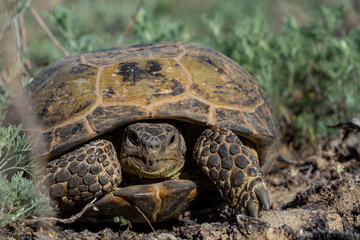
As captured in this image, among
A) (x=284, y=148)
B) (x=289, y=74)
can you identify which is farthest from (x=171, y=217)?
(x=289, y=74)

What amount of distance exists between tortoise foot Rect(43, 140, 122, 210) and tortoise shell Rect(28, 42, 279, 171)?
90 mm

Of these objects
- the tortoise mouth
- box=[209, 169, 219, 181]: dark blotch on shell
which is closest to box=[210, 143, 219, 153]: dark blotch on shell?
box=[209, 169, 219, 181]: dark blotch on shell

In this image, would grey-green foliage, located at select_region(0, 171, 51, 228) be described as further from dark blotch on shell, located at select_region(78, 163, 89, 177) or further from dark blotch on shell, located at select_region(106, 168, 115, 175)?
dark blotch on shell, located at select_region(106, 168, 115, 175)

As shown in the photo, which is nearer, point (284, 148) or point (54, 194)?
point (54, 194)

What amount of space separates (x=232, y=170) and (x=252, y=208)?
0.90 feet

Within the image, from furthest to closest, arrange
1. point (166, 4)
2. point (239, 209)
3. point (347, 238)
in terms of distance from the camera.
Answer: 1. point (166, 4)
2. point (239, 209)
3. point (347, 238)

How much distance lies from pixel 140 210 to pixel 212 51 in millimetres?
1618

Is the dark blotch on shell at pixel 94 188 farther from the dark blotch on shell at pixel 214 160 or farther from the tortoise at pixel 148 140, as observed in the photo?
the dark blotch on shell at pixel 214 160

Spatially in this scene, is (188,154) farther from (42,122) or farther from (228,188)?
(42,122)

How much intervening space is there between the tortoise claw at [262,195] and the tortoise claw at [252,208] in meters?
0.05

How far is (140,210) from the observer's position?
2.87 metres

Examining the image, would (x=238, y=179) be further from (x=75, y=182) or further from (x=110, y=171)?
(x=75, y=182)

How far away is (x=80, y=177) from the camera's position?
9.20 ft

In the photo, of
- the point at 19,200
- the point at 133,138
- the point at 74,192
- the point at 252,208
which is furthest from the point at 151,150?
the point at 19,200
